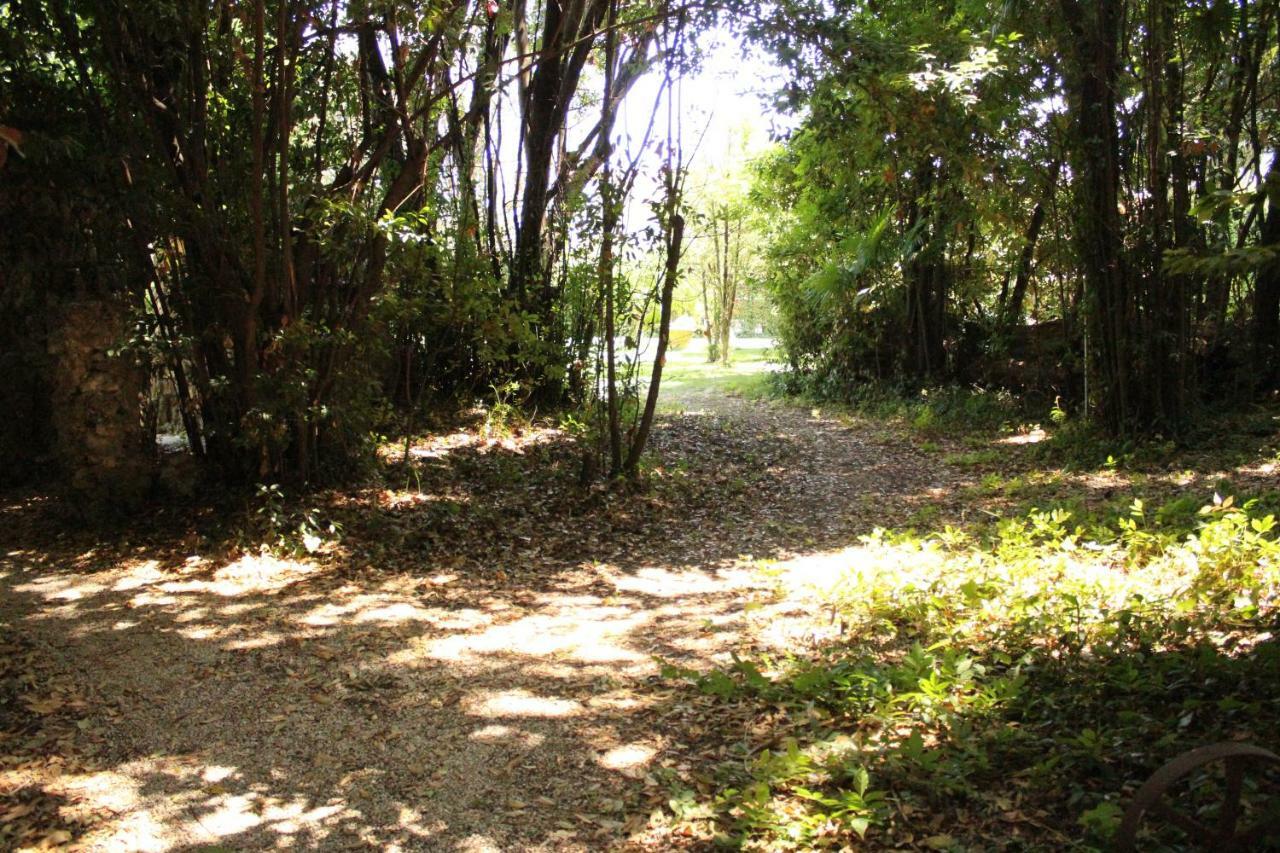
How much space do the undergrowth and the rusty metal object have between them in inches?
10.7

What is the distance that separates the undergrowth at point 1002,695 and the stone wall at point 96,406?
4.77 m

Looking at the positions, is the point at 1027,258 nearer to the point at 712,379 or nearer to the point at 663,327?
the point at 663,327

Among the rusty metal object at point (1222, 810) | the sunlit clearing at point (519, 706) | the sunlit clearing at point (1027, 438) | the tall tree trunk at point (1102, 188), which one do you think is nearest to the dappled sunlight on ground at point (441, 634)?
the sunlit clearing at point (519, 706)

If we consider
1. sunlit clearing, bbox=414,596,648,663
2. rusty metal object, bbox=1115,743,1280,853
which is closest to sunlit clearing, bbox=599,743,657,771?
sunlit clearing, bbox=414,596,648,663

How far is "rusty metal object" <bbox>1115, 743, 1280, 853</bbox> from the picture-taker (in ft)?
7.88

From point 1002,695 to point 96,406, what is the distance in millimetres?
6402

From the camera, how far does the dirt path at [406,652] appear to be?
11.8 feet

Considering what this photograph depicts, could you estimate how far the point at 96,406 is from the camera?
21.7ft

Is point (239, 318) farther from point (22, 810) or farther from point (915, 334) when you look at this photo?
point (915, 334)

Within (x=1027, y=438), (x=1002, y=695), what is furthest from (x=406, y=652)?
(x=1027, y=438)

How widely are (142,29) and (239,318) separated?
211cm

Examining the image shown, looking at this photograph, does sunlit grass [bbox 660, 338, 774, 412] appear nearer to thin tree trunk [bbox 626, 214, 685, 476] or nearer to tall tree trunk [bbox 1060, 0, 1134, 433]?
thin tree trunk [bbox 626, 214, 685, 476]

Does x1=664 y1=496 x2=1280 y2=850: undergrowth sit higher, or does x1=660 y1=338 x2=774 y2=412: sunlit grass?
x1=660 y1=338 x2=774 y2=412: sunlit grass

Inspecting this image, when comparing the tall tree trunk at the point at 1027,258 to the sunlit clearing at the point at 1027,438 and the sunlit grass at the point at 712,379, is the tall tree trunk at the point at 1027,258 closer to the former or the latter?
the sunlit clearing at the point at 1027,438
